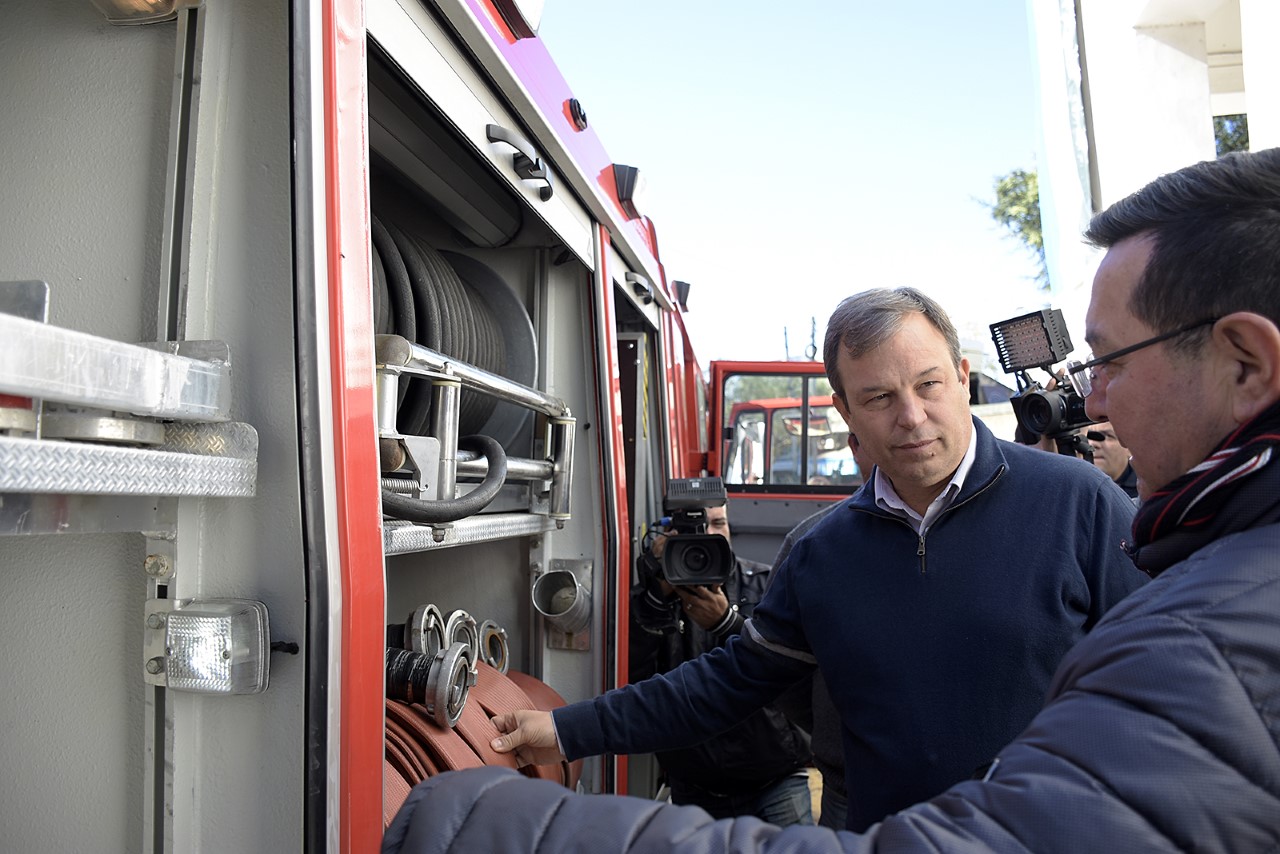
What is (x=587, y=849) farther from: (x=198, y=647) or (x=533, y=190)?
(x=533, y=190)

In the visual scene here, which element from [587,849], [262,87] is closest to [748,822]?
[587,849]

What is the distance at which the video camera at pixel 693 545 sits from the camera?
3.09 meters

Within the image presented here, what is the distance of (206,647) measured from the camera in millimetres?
1253

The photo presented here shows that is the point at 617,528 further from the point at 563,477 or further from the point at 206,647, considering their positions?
the point at 206,647

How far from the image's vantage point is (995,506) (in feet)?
6.47

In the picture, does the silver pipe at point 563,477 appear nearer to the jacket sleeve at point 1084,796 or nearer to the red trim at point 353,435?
the red trim at point 353,435

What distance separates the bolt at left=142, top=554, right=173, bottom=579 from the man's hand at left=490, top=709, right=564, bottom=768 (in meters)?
0.94

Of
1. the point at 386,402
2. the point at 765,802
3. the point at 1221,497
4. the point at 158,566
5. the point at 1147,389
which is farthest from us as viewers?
the point at 765,802

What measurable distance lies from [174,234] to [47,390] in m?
0.43

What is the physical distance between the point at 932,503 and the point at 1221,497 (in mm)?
1006

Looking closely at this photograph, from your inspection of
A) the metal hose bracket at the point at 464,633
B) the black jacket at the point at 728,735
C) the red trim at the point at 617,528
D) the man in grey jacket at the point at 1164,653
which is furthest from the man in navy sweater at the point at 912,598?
the black jacket at the point at 728,735

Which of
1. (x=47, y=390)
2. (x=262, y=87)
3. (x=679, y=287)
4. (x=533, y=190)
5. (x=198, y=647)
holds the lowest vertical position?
(x=198, y=647)

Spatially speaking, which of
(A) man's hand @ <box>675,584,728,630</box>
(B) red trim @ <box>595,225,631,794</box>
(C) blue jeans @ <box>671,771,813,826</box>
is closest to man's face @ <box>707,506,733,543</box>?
(A) man's hand @ <box>675,584,728,630</box>

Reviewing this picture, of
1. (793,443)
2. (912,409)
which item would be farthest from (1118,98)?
(912,409)
